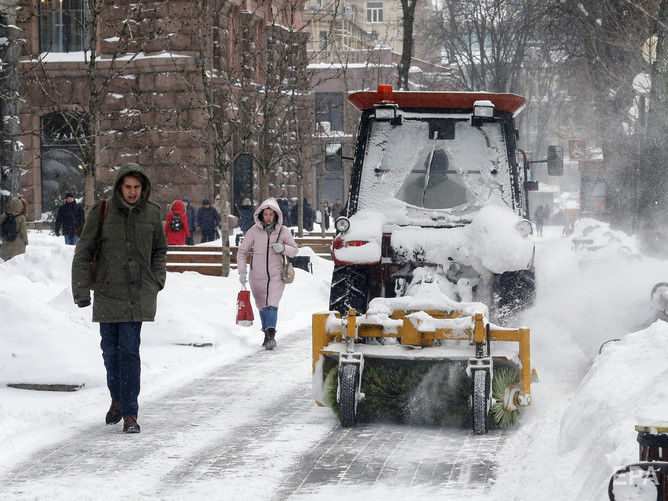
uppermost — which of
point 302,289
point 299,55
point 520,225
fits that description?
point 299,55

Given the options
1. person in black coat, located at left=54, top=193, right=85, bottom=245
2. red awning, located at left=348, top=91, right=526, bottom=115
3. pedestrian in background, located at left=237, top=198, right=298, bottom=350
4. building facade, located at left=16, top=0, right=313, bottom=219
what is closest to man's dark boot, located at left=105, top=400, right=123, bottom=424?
red awning, located at left=348, top=91, right=526, bottom=115

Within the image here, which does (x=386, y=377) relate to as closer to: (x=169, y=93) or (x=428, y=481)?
(x=428, y=481)

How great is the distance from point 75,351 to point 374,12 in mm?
114945

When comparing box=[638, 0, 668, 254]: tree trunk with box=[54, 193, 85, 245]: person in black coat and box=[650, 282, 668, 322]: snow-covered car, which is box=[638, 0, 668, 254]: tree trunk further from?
box=[54, 193, 85, 245]: person in black coat

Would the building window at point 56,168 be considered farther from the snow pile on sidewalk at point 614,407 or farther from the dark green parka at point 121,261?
the snow pile on sidewalk at point 614,407

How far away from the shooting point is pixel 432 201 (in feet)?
32.9

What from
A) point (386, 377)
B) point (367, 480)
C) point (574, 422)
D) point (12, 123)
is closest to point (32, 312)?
point (386, 377)

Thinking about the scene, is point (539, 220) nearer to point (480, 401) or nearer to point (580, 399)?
point (480, 401)

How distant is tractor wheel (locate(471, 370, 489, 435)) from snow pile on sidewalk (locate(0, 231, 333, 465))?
2708mm

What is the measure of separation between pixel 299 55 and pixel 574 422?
25590mm

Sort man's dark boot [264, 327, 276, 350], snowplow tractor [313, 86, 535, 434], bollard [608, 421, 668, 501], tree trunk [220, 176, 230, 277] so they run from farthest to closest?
tree trunk [220, 176, 230, 277] < man's dark boot [264, 327, 276, 350] < snowplow tractor [313, 86, 535, 434] < bollard [608, 421, 668, 501]

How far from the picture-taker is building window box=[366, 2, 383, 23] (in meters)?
122

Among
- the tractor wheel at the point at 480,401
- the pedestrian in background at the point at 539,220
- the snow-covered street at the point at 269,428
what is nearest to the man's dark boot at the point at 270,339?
the snow-covered street at the point at 269,428

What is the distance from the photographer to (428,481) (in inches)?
256
